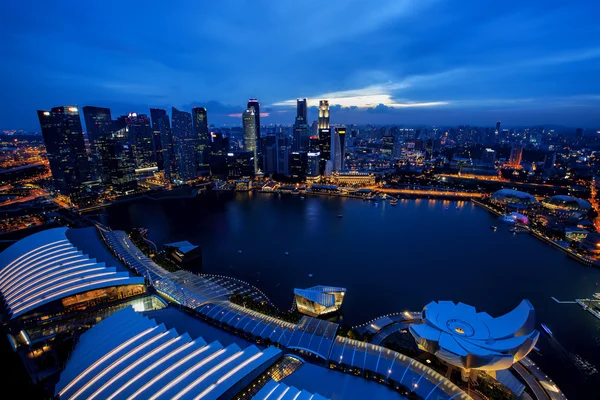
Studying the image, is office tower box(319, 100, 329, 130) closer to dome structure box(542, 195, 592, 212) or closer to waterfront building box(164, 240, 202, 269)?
dome structure box(542, 195, 592, 212)

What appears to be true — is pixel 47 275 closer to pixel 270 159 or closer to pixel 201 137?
pixel 270 159

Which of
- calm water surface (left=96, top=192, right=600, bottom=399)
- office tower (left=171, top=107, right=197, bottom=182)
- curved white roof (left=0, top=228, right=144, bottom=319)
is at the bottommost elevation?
calm water surface (left=96, top=192, right=600, bottom=399)

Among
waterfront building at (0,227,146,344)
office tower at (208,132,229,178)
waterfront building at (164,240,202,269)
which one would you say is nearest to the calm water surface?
waterfront building at (164,240,202,269)

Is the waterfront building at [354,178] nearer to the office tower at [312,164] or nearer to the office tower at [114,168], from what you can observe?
the office tower at [312,164]

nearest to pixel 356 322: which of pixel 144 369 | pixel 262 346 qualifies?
pixel 262 346

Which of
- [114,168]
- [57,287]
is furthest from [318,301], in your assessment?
[114,168]

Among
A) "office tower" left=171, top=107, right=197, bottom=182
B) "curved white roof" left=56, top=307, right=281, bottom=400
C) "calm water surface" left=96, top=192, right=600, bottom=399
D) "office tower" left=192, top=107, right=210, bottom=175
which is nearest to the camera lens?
"curved white roof" left=56, top=307, right=281, bottom=400
